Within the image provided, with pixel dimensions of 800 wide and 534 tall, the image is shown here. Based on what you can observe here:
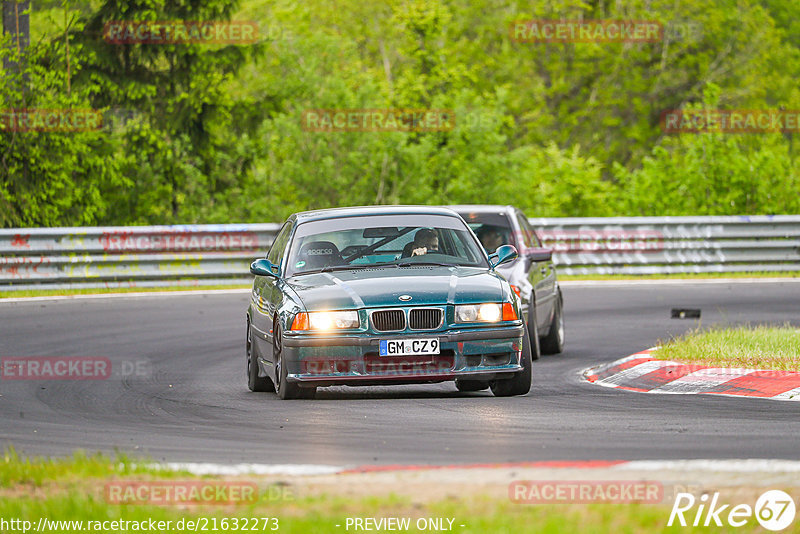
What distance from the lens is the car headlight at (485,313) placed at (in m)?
10.7

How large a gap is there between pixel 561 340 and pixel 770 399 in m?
5.11

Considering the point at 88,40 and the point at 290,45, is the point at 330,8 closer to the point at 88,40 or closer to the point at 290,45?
the point at 290,45

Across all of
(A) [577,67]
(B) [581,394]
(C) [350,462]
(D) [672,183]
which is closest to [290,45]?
(D) [672,183]

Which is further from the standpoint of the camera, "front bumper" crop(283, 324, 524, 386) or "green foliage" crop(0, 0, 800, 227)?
"green foliage" crop(0, 0, 800, 227)

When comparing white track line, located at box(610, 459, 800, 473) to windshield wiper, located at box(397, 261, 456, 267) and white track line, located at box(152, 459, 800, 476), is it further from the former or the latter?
windshield wiper, located at box(397, 261, 456, 267)

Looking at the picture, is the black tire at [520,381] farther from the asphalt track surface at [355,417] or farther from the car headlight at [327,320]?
the car headlight at [327,320]

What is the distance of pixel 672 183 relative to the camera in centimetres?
3184

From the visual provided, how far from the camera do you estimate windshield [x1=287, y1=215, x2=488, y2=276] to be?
38.9ft

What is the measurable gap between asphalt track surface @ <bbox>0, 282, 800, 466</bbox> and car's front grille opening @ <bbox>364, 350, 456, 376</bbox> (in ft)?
0.84

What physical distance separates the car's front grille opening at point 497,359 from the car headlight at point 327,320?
3.25 feet

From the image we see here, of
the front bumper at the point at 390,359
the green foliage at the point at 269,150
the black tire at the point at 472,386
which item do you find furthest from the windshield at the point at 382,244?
the green foliage at the point at 269,150

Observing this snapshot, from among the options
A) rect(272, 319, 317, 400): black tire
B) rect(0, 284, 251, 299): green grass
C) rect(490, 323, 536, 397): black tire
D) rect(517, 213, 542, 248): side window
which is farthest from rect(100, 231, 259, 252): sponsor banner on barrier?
rect(490, 323, 536, 397): black tire

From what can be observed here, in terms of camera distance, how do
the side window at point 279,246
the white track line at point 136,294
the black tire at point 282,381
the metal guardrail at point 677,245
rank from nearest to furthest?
1. the black tire at point 282,381
2. the side window at point 279,246
3. the white track line at point 136,294
4. the metal guardrail at point 677,245

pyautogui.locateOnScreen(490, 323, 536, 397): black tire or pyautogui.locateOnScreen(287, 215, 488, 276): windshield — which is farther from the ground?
pyautogui.locateOnScreen(287, 215, 488, 276): windshield
